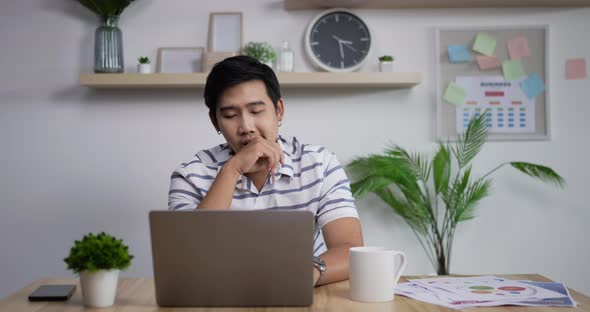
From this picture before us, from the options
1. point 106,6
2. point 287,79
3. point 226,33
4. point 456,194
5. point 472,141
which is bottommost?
point 456,194

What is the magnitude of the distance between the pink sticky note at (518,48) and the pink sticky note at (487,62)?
0.08 metres

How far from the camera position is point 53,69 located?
319 centimetres

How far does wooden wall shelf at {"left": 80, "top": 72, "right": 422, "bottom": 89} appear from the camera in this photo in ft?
9.71

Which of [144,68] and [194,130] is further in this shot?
[194,130]

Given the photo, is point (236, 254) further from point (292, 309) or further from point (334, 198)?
point (334, 198)

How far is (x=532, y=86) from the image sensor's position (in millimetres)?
3160

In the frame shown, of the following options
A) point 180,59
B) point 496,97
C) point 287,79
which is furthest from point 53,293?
point 496,97

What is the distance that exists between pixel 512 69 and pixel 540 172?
51cm

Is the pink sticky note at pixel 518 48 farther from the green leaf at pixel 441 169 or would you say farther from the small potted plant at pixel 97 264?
the small potted plant at pixel 97 264

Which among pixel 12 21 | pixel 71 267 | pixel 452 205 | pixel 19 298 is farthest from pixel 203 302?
pixel 12 21

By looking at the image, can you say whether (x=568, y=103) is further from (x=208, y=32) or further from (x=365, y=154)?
(x=208, y=32)

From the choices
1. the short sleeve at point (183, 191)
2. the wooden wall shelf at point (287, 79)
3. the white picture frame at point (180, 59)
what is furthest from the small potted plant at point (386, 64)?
the short sleeve at point (183, 191)

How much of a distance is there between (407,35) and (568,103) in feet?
2.77

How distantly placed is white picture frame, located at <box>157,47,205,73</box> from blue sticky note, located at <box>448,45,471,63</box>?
1.19m
